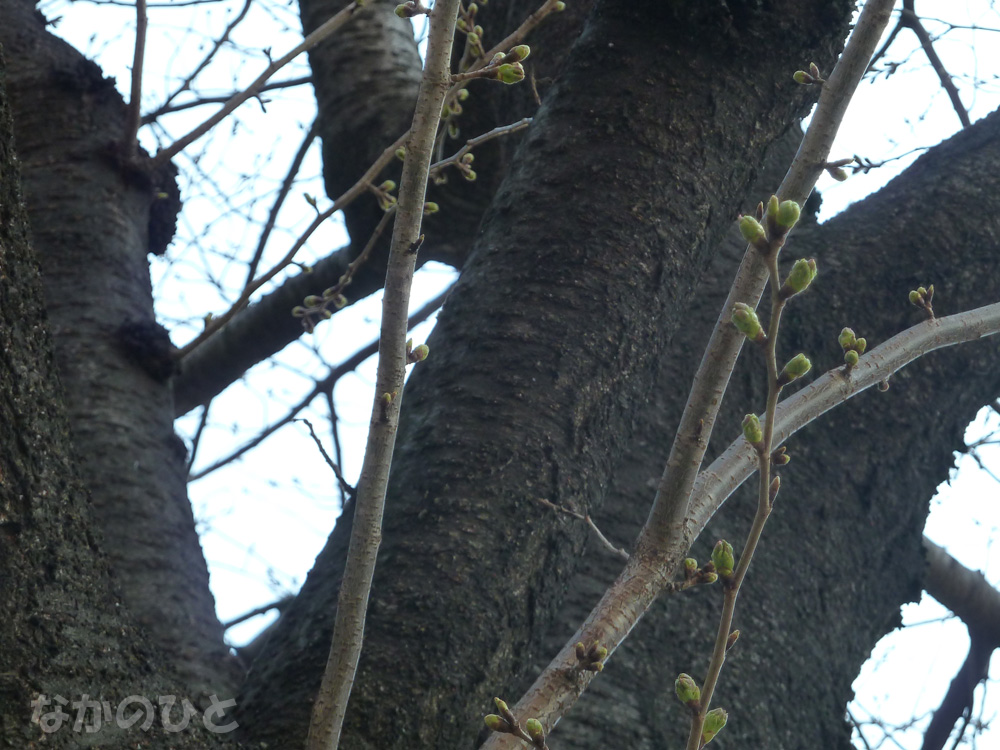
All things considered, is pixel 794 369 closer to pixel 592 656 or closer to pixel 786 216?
pixel 786 216

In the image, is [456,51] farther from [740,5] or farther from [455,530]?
[455,530]

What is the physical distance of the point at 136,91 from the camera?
5.18 feet

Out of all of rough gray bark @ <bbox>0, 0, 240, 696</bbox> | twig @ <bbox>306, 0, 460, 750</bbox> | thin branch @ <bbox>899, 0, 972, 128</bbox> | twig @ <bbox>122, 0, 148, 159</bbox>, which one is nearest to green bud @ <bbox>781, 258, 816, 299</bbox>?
twig @ <bbox>306, 0, 460, 750</bbox>

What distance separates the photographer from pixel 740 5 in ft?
3.85

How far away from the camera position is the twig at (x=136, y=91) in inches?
55.8

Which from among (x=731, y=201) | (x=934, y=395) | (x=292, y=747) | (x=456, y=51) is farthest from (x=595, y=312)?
(x=456, y=51)

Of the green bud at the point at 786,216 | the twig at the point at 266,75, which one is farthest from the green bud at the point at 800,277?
the twig at the point at 266,75

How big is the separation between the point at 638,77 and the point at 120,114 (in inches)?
43.9

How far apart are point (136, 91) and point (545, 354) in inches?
37.7

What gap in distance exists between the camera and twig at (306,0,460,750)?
681 mm

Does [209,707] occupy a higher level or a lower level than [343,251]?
lower

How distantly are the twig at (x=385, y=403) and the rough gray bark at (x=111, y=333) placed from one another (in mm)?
619

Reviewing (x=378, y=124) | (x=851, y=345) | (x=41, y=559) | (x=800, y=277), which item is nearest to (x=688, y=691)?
(x=800, y=277)

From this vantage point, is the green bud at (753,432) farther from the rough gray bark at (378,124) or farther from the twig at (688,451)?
the rough gray bark at (378,124)
